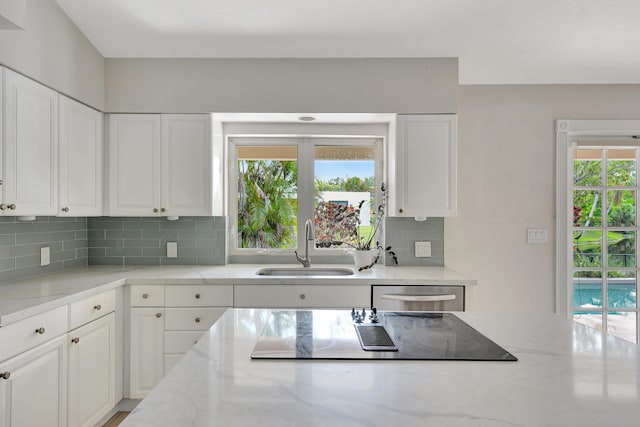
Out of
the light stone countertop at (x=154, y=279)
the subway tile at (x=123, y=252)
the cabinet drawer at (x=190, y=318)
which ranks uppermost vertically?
the subway tile at (x=123, y=252)

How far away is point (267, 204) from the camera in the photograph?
3295 millimetres

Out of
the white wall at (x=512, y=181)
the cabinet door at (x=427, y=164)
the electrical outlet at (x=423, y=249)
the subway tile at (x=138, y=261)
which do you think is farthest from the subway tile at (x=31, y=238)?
the white wall at (x=512, y=181)

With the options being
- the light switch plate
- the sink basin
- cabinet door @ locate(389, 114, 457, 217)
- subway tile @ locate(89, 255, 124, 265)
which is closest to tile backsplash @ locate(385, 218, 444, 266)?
cabinet door @ locate(389, 114, 457, 217)

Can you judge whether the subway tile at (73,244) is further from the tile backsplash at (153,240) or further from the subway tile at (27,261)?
the subway tile at (27,261)

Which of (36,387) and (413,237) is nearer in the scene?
(36,387)

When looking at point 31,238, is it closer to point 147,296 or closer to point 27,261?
point 27,261

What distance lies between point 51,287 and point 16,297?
0.86ft

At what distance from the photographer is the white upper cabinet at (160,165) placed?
2.80 metres

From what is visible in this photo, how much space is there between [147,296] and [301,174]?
1.50 m

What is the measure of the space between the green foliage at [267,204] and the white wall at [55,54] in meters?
1.21

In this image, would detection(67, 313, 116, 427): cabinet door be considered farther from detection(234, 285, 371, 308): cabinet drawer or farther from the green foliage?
the green foliage

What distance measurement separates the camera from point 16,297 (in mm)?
1896

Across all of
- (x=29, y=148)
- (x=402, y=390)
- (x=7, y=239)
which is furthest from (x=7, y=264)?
(x=402, y=390)

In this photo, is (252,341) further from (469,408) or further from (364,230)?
(364,230)
